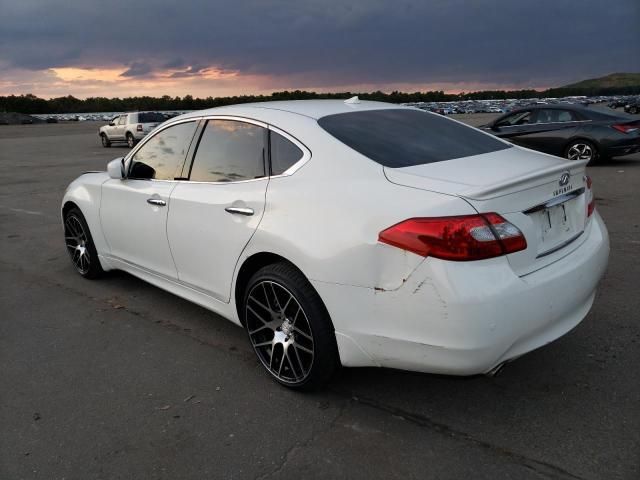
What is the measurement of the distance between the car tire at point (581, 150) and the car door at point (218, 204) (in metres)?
10.5

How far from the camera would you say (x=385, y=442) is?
8.82 ft

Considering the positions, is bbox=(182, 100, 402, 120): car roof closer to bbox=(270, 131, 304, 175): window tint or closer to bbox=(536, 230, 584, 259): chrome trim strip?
bbox=(270, 131, 304, 175): window tint

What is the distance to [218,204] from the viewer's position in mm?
3418

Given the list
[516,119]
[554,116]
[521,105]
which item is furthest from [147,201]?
[521,105]

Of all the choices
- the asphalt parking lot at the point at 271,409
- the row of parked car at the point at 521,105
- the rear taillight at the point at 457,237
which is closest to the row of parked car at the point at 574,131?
the asphalt parking lot at the point at 271,409

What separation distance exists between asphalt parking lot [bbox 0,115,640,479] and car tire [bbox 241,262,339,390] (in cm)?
15

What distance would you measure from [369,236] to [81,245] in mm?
3771

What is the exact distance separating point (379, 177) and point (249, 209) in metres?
0.85

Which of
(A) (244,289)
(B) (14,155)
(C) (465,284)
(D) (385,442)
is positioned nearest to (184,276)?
(A) (244,289)

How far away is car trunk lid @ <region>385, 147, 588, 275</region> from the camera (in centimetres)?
254

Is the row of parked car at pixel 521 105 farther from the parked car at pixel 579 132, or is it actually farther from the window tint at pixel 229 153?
the window tint at pixel 229 153

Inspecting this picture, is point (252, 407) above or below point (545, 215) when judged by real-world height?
below

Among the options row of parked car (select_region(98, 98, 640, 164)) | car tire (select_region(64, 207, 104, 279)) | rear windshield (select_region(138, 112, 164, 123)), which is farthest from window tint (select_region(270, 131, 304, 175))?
rear windshield (select_region(138, 112, 164, 123))

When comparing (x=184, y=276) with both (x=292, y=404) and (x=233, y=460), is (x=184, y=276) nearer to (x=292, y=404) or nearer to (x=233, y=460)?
(x=292, y=404)
